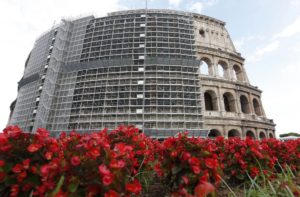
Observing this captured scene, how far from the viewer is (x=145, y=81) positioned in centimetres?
1805

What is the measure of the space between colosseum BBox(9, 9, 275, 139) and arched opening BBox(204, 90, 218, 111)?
119 millimetres

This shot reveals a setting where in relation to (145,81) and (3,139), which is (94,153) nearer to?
(3,139)

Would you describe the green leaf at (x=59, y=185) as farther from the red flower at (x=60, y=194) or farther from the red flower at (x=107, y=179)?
the red flower at (x=107, y=179)

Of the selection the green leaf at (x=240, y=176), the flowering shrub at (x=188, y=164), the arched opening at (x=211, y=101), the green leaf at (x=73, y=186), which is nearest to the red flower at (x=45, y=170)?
the green leaf at (x=73, y=186)

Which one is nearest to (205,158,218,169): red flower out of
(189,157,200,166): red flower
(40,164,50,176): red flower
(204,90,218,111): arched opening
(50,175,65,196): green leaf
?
(189,157,200,166): red flower

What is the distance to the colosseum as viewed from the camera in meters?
17.0

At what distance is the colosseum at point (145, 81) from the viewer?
1697 cm

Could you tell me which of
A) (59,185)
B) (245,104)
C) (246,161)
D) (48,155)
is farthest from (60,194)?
(245,104)

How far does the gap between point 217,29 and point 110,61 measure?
54.8 ft

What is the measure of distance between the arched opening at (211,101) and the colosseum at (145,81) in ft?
0.39

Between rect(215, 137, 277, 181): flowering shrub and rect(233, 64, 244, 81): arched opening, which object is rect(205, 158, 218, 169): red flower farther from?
rect(233, 64, 244, 81): arched opening

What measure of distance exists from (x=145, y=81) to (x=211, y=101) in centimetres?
896

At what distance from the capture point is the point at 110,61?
1939cm

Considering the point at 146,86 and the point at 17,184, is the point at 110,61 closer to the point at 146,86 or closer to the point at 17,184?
the point at 146,86
